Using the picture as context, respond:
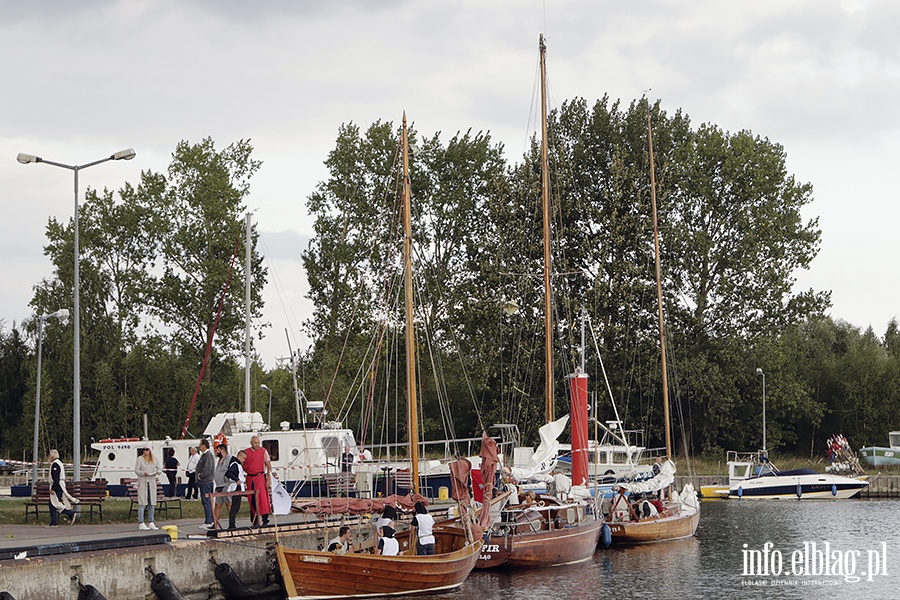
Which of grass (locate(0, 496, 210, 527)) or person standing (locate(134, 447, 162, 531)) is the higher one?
person standing (locate(134, 447, 162, 531))

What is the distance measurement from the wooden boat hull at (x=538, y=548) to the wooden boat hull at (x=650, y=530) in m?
5.10

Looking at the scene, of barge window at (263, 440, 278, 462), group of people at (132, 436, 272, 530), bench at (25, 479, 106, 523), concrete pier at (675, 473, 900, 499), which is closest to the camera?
group of people at (132, 436, 272, 530)

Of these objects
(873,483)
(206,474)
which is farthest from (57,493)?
(873,483)

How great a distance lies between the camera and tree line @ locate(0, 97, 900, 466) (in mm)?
63062

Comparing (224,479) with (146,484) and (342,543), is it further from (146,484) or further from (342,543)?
(342,543)

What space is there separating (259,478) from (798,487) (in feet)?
140

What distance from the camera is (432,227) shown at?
229ft

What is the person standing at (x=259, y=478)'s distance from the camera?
26.0 meters

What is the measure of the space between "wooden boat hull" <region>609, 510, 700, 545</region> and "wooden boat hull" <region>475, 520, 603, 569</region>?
16.7ft

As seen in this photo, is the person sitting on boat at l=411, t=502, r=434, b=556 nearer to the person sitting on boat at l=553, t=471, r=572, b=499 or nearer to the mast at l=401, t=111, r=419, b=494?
the mast at l=401, t=111, r=419, b=494

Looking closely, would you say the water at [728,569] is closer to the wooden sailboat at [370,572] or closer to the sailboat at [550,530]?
the sailboat at [550,530]

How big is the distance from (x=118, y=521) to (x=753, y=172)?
48553 millimetres

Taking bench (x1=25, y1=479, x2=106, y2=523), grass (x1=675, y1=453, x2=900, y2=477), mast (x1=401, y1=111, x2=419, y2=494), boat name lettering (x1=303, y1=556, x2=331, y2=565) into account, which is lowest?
grass (x1=675, y1=453, x2=900, y2=477)

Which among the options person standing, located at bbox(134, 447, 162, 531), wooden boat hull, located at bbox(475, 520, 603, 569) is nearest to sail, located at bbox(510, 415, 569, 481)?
wooden boat hull, located at bbox(475, 520, 603, 569)
